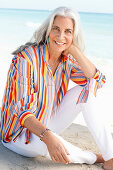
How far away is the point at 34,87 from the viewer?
220 centimetres

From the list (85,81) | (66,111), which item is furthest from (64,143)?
(85,81)

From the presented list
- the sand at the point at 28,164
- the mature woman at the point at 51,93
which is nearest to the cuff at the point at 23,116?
the mature woman at the point at 51,93

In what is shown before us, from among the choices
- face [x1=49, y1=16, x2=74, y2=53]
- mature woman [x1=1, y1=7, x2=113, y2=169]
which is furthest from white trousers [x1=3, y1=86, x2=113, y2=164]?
face [x1=49, y1=16, x2=74, y2=53]

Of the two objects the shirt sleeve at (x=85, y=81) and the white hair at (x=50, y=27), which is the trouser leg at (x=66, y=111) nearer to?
the shirt sleeve at (x=85, y=81)

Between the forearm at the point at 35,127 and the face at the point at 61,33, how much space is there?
590mm

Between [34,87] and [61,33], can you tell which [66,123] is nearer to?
[34,87]

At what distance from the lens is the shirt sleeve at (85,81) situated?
231 cm

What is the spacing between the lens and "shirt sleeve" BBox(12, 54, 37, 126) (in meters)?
2.05

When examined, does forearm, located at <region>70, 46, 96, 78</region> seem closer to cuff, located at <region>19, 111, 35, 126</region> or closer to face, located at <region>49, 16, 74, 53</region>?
face, located at <region>49, 16, 74, 53</region>

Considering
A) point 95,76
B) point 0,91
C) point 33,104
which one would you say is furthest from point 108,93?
point 33,104

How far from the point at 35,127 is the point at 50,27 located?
2.41 ft

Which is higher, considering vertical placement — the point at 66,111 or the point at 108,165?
the point at 66,111

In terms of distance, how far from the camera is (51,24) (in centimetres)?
221

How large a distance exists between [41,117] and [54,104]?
196mm
